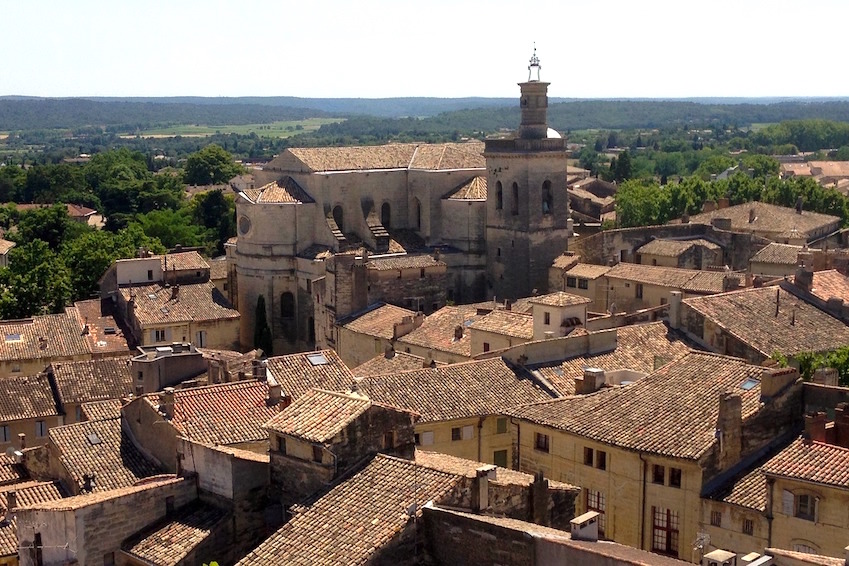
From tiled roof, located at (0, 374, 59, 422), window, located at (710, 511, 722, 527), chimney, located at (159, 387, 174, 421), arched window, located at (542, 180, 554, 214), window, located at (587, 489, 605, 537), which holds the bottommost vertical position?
tiled roof, located at (0, 374, 59, 422)

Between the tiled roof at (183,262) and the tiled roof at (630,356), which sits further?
the tiled roof at (183,262)

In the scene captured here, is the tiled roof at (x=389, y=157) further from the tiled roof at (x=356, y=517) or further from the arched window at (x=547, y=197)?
the tiled roof at (x=356, y=517)

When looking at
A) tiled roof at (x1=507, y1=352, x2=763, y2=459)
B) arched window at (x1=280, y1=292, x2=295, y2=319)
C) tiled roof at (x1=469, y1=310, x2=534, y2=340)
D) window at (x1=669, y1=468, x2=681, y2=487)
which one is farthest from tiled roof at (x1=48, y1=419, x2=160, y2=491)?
arched window at (x1=280, y1=292, x2=295, y2=319)

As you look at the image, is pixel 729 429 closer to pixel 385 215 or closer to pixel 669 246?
pixel 669 246

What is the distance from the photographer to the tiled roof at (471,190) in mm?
73000

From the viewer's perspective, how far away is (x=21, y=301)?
7275 cm

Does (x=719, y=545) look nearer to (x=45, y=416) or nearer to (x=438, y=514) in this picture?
(x=438, y=514)

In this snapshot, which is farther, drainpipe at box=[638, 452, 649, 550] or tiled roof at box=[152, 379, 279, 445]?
tiled roof at box=[152, 379, 279, 445]

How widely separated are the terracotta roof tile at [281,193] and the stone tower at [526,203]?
36.0 ft

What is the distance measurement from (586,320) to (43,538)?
26.4 meters

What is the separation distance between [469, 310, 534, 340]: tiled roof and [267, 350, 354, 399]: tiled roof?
9.47 metres

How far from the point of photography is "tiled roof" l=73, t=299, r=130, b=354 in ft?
201

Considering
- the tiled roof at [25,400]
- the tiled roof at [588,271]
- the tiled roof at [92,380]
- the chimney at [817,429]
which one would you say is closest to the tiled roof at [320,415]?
the chimney at [817,429]

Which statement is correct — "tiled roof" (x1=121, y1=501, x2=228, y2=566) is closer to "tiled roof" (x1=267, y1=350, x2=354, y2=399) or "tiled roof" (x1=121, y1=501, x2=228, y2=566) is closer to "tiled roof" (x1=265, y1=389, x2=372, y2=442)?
"tiled roof" (x1=265, y1=389, x2=372, y2=442)
